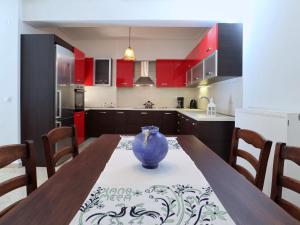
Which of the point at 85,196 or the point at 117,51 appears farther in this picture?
the point at 117,51

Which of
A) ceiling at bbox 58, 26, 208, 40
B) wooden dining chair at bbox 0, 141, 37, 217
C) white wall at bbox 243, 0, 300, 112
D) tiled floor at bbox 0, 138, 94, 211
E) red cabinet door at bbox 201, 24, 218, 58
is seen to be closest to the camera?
wooden dining chair at bbox 0, 141, 37, 217

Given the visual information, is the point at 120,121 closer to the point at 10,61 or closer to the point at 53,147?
the point at 10,61

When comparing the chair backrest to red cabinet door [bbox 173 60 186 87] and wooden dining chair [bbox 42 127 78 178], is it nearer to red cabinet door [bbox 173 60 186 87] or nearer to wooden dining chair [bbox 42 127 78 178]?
wooden dining chair [bbox 42 127 78 178]

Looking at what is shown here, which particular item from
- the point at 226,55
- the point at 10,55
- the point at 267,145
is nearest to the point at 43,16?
the point at 10,55

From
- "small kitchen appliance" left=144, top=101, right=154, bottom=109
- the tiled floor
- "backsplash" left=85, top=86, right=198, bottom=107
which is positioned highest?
"backsplash" left=85, top=86, right=198, bottom=107

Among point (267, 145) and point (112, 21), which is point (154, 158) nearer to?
point (267, 145)

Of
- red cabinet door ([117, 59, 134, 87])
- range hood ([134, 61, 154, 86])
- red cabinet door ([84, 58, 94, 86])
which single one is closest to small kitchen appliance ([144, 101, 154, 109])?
range hood ([134, 61, 154, 86])

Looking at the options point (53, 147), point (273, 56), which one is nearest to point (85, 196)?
point (53, 147)

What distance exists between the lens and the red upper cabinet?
611 centimetres

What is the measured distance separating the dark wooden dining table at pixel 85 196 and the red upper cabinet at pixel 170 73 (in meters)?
4.87

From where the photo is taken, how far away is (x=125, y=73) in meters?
6.20

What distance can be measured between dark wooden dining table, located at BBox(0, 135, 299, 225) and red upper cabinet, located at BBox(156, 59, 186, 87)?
4.87 meters

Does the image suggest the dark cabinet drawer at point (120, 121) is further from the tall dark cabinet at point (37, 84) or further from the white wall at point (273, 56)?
the white wall at point (273, 56)

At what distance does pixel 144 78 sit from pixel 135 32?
1201mm
